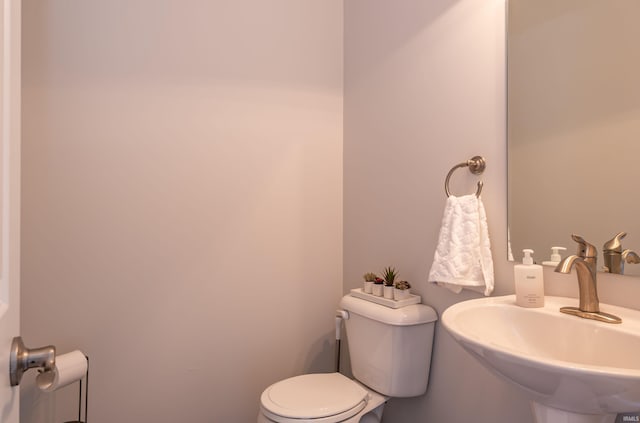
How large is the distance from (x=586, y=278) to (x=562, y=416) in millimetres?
330

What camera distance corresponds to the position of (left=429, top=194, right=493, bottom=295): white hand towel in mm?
1210

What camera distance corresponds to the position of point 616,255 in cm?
94

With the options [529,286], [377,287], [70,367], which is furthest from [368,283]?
[70,367]

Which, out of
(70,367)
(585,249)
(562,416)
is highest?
(585,249)

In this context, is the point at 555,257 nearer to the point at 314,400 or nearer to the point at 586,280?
the point at 586,280

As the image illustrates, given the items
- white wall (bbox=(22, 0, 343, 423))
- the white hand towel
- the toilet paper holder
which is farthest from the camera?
white wall (bbox=(22, 0, 343, 423))

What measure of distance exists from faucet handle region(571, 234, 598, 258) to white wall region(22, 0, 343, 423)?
3.89 ft

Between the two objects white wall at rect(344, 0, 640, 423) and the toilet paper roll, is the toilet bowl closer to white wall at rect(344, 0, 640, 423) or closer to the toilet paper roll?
white wall at rect(344, 0, 640, 423)

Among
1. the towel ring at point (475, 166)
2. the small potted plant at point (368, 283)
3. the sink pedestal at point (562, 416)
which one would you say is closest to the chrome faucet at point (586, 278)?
the sink pedestal at point (562, 416)

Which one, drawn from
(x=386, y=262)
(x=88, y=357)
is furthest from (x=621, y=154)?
(x=88, y=357)

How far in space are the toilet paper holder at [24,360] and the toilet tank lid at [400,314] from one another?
3.49 ft

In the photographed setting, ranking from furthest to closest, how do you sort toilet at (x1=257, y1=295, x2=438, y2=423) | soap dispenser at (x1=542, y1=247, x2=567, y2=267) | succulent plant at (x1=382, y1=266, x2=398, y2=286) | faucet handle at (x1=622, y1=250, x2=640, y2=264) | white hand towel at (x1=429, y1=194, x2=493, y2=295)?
1. succulent plant at (x1=382, y1=266, x2=398, y2=286)
2. toilet at (x1=257, y1=295, x2=438, y2=423)
3. white hand towel at (x1=429, y1=194, x2=493, y2=295)
4. soap dispenser at (x1=542, y1=247, x2=567, y2=267)
5. faucet handle at (x1=622, y1=250, x2=640, y2=264)

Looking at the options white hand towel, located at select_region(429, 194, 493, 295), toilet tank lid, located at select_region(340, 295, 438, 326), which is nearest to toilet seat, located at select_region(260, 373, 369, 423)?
toilet tank lid, located at select_region(340, 295, 438, 326)

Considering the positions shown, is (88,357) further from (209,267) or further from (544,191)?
(544,191)
